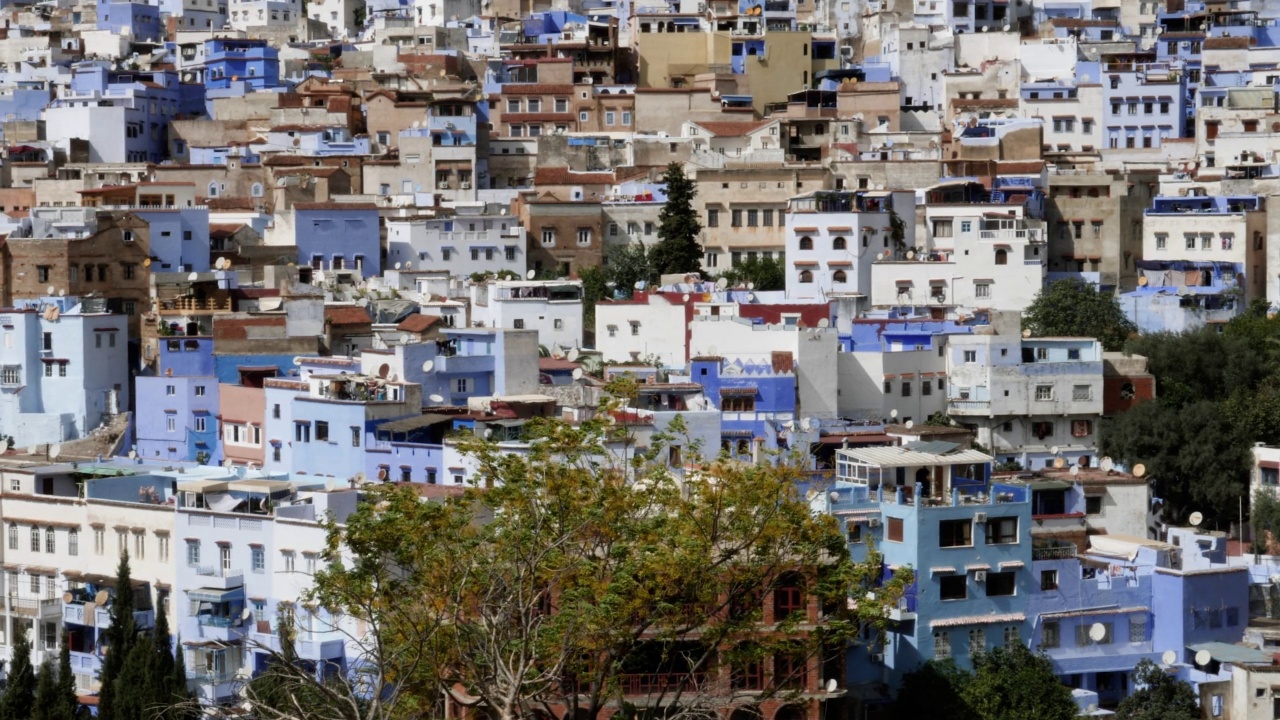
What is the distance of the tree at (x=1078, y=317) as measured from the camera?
49.6 meters

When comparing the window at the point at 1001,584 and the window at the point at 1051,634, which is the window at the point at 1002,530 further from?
the window at the point at 1051,634

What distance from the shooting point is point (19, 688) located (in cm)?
3272

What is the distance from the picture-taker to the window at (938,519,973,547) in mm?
33844

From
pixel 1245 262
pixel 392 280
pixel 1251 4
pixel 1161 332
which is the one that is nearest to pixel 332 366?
pixel 392 280

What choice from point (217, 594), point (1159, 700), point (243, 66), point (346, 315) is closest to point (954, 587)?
point (1159, 700)

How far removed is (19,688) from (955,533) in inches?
476

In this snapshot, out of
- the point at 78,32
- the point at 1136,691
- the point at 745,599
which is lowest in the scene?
the point at 1136,691

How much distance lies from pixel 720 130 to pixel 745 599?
37.9 m

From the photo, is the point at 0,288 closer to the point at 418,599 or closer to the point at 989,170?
the point at 989,170

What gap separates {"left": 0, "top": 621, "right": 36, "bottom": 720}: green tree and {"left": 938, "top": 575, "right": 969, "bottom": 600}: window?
11554 mm

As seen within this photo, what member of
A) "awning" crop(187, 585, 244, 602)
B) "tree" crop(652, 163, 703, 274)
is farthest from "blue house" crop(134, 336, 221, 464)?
"tree" crop(652, 163, 703, 274)

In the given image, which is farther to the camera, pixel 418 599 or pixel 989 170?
pixel 989 170

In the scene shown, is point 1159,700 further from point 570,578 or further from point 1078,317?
point 1078,317

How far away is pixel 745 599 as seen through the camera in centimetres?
2561
